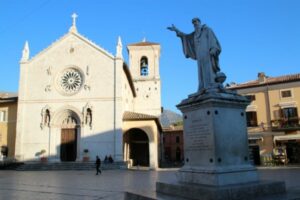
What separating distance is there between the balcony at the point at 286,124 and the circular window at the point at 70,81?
2101 centimetres

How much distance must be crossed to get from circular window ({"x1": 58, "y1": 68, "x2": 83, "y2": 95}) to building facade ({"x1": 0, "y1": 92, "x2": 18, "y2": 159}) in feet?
20.6

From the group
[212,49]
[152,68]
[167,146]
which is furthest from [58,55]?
[167,146]

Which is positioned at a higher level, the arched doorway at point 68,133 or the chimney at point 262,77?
the chimney at point 262,77

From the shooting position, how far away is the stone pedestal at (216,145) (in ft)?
22.9

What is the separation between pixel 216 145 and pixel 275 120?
92.3 feet

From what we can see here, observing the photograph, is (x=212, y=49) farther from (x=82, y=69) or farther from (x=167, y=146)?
(x=167, y=146)

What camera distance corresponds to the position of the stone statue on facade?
7848mm

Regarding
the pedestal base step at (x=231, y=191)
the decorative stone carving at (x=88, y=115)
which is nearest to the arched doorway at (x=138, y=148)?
the decorative stone carving at (x=88, y=115)

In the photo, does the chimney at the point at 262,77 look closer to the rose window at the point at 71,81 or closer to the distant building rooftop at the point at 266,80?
the distant building rooftop at the point at 266,80

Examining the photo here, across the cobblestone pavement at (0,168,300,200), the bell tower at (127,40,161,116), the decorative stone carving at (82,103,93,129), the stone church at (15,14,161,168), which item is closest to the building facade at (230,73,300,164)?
the stone church at (15,14,161,168)

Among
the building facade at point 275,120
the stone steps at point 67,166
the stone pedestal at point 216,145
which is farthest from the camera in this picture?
the building facade at point 275,120

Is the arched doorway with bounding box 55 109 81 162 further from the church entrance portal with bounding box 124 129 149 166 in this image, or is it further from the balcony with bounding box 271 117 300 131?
the balcony with bounding box 271 117 300 131

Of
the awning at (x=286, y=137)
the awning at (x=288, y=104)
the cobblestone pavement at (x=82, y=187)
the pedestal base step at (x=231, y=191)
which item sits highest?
the awning at (x=288, y=104)

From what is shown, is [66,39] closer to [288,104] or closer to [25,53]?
[25,53]
